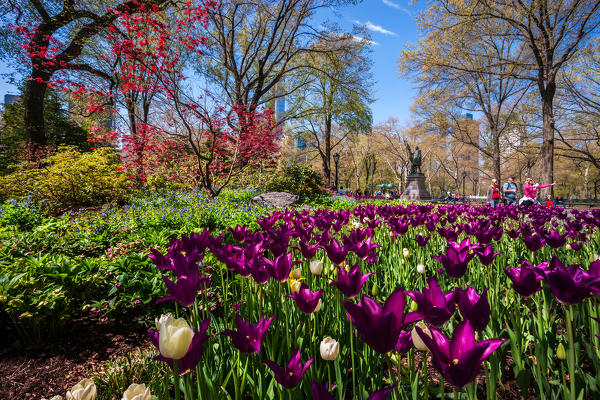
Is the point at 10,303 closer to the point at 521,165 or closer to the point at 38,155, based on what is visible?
the point at 38,155

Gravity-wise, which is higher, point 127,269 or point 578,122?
point 578,122

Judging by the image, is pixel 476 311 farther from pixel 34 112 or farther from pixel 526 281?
pixel 34 112

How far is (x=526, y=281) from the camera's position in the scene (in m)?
1.24

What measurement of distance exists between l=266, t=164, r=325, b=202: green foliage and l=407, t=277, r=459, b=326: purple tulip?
11443 millimetres

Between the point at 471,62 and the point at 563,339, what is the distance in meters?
18.8

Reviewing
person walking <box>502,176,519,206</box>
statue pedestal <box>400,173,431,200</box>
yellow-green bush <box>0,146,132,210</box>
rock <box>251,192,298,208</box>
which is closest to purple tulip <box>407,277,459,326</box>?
rock <box>251,192,298,208</box>

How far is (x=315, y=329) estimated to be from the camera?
4.96 ft

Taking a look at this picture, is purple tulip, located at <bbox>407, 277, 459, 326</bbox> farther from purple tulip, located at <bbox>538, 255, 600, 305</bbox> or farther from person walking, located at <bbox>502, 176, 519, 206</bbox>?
person walking, located at <bbox>502, 176, 519, 206</bbox>

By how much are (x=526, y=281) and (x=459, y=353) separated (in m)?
0.76

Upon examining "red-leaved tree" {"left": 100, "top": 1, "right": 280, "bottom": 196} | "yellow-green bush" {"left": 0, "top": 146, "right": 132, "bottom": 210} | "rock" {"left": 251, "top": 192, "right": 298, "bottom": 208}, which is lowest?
"rock" {"left": 251, "top": 192, "right": 298, "bottom": 208}

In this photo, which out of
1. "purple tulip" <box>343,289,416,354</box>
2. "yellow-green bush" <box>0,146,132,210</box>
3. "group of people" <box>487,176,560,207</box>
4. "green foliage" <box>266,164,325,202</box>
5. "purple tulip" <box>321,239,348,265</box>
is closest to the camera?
"purple tulip" <box>343,289,416,354</box>

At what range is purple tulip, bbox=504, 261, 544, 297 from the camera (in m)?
1.21

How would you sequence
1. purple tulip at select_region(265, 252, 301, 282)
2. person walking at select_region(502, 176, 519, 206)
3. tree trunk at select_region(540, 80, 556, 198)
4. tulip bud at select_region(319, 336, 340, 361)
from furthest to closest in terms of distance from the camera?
tree trunk at select_region(540, 80, 556, 198), person walking at select_region(502, 176, 519, 206), purple tulip at select_region(265, 252, 301, 282), tulip bud at select_region(319, 336, 340, 361)

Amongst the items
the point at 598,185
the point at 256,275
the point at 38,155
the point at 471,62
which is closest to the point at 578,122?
the point at 471,62
